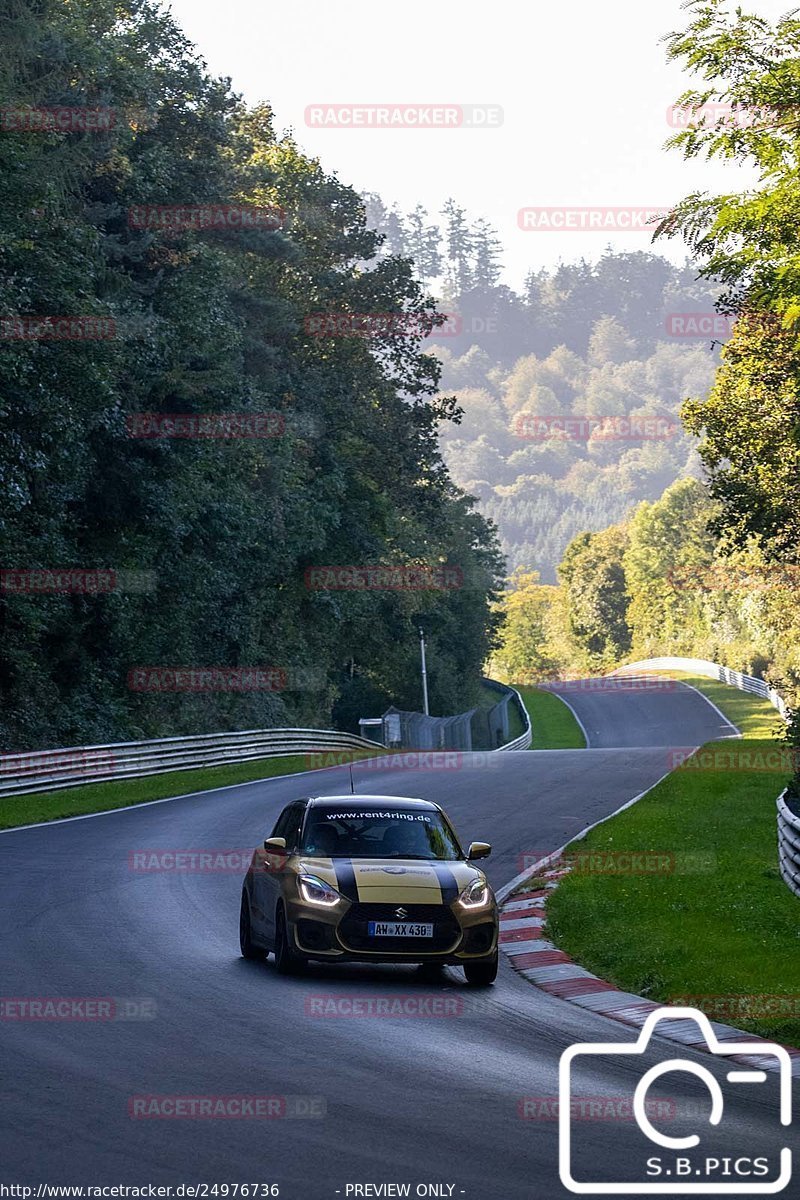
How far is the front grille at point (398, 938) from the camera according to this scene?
12.9 meters

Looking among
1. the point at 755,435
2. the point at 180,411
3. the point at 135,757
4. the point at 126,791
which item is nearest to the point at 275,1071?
the point at 126,791

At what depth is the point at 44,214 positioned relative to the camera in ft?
115

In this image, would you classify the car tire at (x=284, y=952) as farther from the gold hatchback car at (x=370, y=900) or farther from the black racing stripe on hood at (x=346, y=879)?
the black racing stripe on hood at (x=346, y=879)

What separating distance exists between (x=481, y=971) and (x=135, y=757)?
85.5ft

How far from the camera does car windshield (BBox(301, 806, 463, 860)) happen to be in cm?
1396

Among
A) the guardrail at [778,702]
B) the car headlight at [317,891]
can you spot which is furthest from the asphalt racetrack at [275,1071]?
the guardrail at [778,702]

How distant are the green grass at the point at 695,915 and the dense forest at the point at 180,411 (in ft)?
52.1

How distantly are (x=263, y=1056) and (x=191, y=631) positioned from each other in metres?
41.8

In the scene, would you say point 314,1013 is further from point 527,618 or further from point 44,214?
point 527,618

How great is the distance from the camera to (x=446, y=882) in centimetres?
1332

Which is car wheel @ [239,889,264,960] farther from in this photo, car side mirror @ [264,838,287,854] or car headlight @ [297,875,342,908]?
car headlight @ [297,875,342,908]

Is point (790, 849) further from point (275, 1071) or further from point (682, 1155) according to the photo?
point (682, 1155)

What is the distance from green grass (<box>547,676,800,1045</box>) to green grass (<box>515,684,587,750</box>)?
47.1 m

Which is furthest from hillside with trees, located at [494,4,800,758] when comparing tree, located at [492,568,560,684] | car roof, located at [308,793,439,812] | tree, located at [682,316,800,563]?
tree, located at [492,568,560,684]
